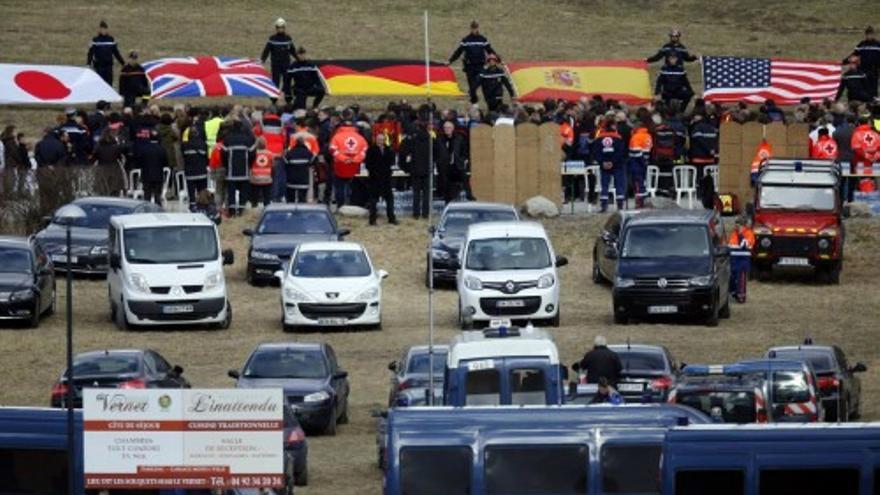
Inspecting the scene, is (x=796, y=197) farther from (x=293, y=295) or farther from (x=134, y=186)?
(x=134, y=186)

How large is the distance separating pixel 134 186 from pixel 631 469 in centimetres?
3051

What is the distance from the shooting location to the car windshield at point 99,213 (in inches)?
2231

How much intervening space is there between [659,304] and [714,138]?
9.86 meters

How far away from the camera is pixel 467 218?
56719mm

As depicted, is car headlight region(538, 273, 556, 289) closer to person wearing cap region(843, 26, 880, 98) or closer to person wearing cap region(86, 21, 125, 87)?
person wearing cap region(843, 26, 880, 98)

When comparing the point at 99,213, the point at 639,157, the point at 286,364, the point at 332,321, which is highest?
the point at 639,157

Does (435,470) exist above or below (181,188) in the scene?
below

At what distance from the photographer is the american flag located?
6738 cm

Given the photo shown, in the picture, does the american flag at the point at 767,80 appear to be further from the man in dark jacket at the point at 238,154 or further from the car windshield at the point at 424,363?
the car windshield at the point at 424,363

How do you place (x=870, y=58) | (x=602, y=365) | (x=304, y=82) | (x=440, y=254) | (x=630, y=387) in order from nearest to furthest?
1. (x=602, y=365)
2. (x=630, y=387)
3. (x=440, y=254)
4. (x=304, y=82)
5. (x=870, y=58)

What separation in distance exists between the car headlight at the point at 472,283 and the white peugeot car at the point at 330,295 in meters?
1.56

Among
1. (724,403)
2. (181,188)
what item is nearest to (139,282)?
(181,188)

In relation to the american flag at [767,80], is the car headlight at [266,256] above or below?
below

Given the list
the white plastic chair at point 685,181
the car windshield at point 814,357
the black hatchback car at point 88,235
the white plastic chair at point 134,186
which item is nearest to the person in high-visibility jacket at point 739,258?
the white plastic chair at point 685,181
